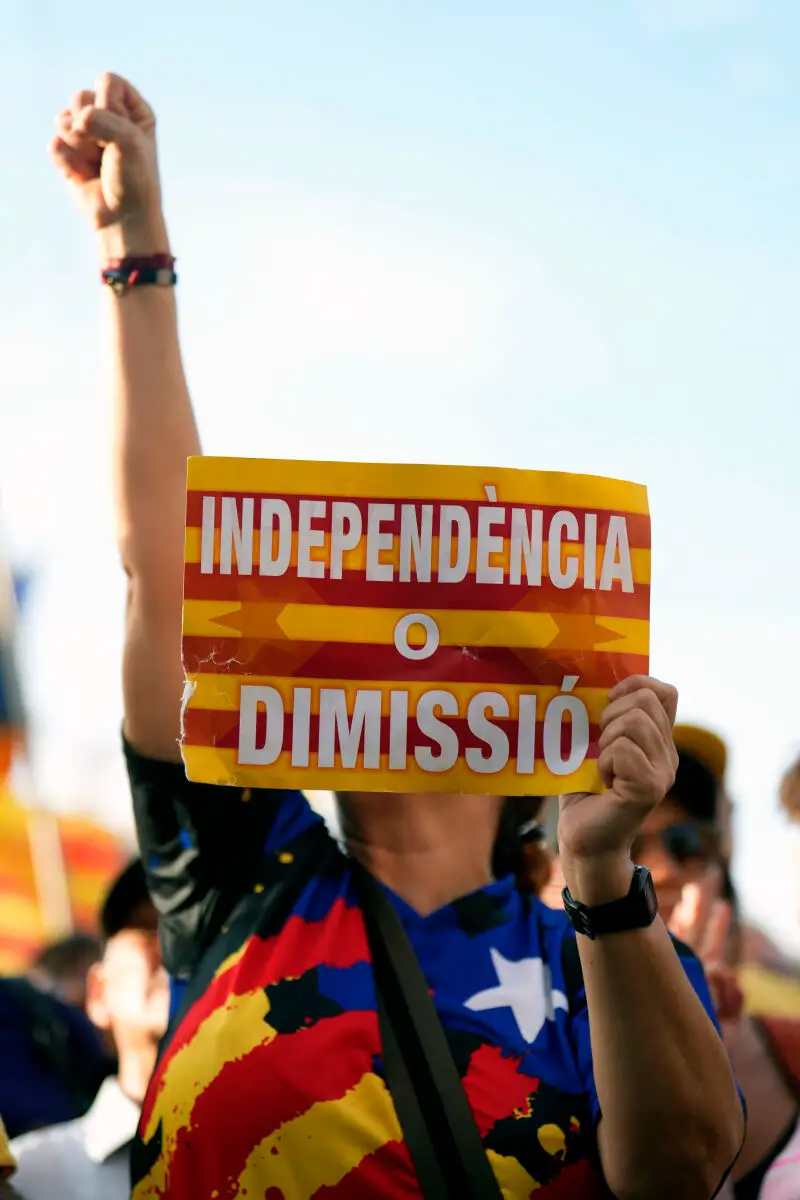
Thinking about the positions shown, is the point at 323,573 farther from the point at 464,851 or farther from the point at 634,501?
the point at 464,851

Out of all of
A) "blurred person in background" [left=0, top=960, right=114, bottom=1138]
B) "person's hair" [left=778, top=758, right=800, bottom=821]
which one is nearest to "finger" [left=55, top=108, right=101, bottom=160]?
"person's hair" [left=778, top=758, right=800, bottom=821]

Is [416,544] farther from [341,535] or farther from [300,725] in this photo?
[300,725]

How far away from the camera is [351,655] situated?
1.42 m

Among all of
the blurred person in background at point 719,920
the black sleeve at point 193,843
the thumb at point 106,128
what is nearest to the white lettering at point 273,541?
the black sleeve at point 193,843

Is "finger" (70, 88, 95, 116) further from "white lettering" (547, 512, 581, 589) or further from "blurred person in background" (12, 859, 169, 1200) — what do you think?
"blurred person in background" (12, 859, 169, 1200)

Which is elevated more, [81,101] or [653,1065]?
[81,101]

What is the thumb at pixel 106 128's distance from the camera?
1807 mm

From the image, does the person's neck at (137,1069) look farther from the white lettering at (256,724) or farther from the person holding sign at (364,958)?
the white lettering at (256,724)

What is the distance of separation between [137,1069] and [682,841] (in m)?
1.11

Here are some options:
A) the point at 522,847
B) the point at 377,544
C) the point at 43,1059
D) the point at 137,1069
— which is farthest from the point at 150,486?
the point at 43,1059

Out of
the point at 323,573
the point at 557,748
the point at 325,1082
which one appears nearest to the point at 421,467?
the point at 323,573

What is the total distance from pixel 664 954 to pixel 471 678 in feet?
1.12

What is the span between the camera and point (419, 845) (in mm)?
1725

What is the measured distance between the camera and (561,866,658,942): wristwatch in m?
1.33
